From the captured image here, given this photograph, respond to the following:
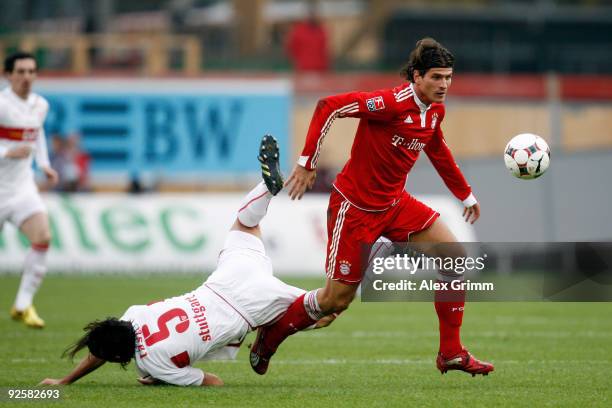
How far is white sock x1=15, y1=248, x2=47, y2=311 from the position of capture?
12742mm

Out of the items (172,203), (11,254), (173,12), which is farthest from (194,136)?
(173,12)

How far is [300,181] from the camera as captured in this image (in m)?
8.30

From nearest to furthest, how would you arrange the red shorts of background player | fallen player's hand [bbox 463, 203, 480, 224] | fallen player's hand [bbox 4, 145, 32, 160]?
1. the red shorts of background player
2. fallen player's hand [bbox 463, 203, 480, 224]
3. fallen player's hand [bbox 4, 145, 32, 160]

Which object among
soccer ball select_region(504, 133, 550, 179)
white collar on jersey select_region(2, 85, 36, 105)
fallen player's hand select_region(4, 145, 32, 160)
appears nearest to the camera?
soccer ball select_region(504, 133, 550, 179)

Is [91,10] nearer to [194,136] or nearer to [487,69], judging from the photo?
[194,136]

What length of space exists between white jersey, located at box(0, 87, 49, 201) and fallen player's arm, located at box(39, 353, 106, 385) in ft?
15.7

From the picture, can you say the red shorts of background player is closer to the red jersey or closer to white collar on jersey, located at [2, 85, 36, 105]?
the red jersey

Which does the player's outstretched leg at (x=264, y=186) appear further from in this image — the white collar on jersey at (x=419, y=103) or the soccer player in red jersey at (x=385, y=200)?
the white collar on jersey at (x=419, y=103)

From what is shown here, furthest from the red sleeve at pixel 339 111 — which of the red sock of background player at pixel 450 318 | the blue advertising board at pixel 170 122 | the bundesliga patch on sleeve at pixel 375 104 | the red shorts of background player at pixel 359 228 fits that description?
the blue advertising board at pixel 170 122

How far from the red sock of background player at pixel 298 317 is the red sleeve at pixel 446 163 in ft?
5.03

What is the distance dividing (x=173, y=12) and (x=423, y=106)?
25269 mm

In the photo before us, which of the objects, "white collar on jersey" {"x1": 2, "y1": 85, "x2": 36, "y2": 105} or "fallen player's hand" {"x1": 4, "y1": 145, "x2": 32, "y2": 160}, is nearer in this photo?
"fallen player's hand" {"x1": 4, "y1": 145, "x2": 32, "y2": 160}

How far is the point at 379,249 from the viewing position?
928 cm

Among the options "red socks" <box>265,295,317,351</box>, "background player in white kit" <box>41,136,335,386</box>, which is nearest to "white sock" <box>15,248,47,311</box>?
"background player in white kit" <box>41,136,335,386</box>
